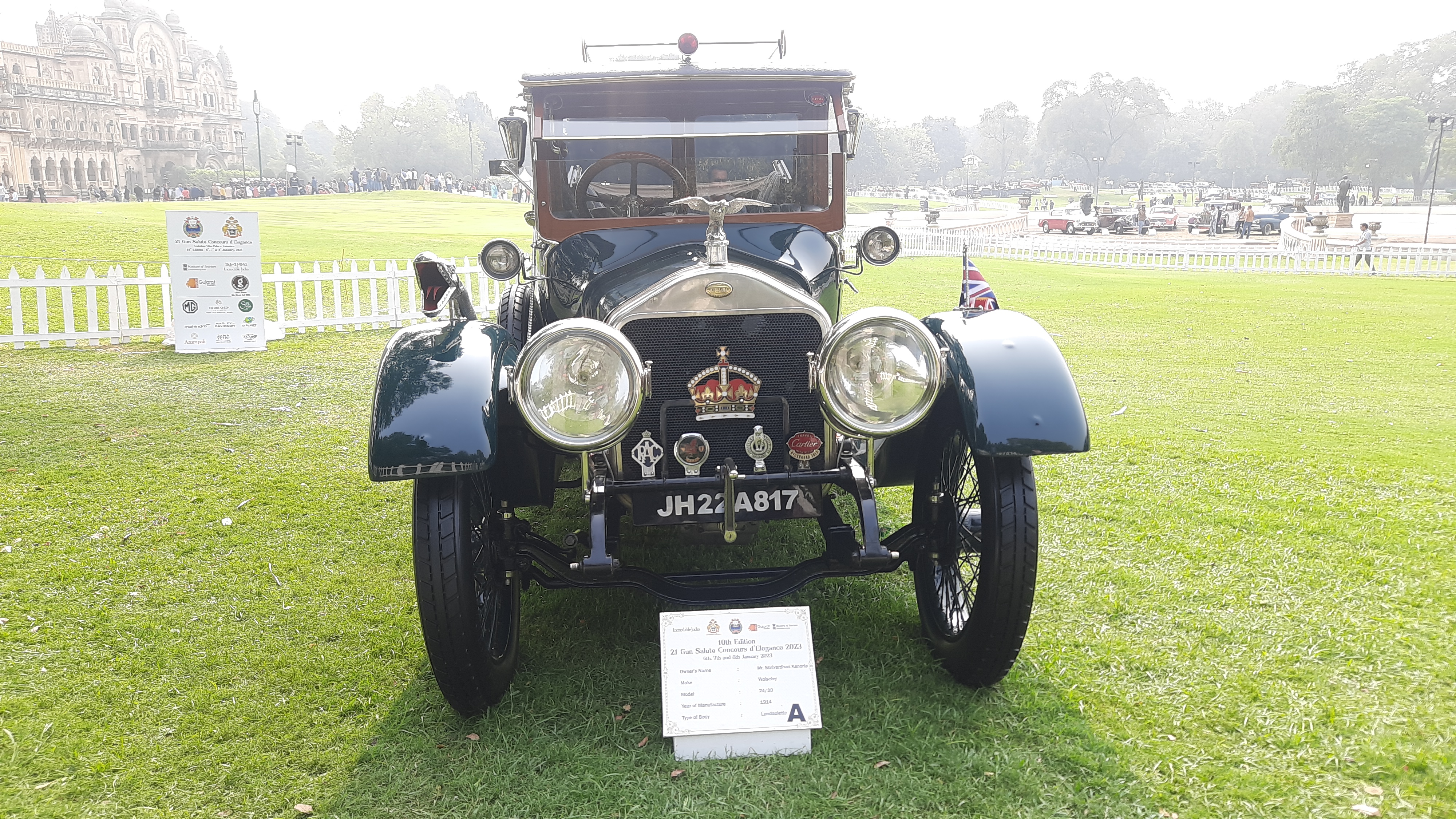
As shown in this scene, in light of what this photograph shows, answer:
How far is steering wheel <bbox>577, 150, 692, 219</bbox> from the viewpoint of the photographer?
15.2ft

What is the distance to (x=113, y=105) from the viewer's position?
3393 inches

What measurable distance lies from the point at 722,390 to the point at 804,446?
14.1 inches

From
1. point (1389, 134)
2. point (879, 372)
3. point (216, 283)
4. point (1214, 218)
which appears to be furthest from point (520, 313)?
point (1389, 134)

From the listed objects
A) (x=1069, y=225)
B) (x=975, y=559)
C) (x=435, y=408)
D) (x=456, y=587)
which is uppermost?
(x=1069, y=225)

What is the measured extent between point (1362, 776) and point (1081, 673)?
3.07 ft

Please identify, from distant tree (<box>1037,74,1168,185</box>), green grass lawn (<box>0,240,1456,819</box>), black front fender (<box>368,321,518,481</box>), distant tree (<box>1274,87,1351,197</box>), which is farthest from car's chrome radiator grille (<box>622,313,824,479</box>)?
distant tree (<box>1037,74,1168,185</box>)

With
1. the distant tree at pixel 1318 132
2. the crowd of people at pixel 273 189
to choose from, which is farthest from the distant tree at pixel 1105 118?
the crowd of people at pixel 273 189

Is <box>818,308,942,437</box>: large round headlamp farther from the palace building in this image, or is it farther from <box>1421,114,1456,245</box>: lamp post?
the palace building

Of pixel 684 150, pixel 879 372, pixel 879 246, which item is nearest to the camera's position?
pixel 879 372

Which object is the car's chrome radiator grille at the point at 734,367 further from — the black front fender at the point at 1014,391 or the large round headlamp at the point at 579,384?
the black front fender at the point at 1014,391

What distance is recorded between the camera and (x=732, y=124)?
4582 millimetres

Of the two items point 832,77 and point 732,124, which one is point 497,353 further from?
point 832,77

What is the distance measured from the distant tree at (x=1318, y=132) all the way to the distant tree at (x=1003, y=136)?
42788 millimetres

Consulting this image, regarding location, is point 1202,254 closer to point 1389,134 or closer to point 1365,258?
point 1365,258
